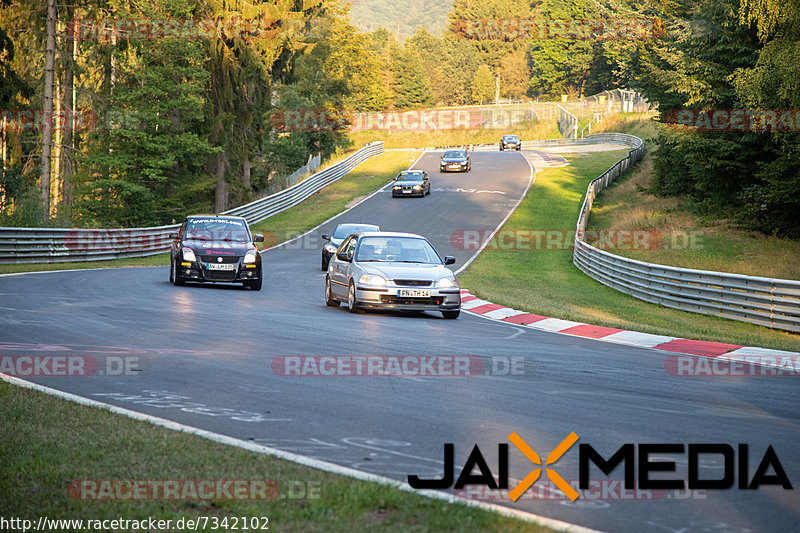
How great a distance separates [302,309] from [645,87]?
26.7 metres

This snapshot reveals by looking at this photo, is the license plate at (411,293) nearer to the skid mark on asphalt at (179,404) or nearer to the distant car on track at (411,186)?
the skid mark on asphalt at (179,404)

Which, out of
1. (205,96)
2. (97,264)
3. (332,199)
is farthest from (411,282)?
(332,199)

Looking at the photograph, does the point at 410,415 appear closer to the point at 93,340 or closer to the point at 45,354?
the point at 45,354

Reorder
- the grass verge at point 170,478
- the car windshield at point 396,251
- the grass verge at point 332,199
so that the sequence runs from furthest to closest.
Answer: the grass verge at point 332,199 < the car windshield at point 396,251 < the grass verge at point 170,478

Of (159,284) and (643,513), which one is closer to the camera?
(643,513)

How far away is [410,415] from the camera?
681cm

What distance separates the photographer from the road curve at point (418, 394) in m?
5.27

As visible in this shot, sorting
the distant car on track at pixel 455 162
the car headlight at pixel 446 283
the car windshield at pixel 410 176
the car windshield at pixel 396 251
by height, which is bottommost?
the car headlight at pixel 446 283

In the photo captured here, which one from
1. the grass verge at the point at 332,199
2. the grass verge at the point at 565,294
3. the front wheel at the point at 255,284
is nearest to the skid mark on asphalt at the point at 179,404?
the grass verge at the point at 565,294

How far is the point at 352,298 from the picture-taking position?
15.3m

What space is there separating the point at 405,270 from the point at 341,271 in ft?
5.12

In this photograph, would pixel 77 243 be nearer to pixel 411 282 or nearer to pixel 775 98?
pixel 411 282

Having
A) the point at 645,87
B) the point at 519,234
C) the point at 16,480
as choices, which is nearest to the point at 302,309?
the point at 16,480

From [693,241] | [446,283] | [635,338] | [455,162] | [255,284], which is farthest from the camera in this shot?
[455,162]
